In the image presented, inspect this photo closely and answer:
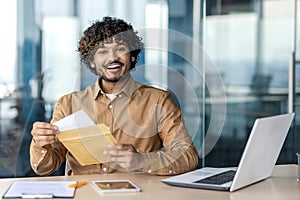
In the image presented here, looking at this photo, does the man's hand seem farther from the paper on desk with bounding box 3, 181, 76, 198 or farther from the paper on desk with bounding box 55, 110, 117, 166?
the paper on desk with bounding box 3, 181, 76, 198

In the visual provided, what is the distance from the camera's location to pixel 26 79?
14.1ft

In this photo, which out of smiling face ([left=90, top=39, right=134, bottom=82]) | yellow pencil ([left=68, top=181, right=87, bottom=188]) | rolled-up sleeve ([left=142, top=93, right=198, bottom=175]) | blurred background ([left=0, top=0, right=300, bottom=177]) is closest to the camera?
yellow pencil ([left=68, top=181, right=87, bottom=188])

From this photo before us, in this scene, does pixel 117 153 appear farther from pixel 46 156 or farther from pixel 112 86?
pixel 112 86

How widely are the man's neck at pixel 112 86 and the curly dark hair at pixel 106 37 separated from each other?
9 centimetres

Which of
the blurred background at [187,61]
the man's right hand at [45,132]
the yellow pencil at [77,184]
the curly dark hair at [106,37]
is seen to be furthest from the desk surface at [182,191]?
the blurred background at [187,61]

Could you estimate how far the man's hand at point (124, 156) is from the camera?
234 centimetres

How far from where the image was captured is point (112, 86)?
2.73 m

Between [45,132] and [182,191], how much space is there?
59cm

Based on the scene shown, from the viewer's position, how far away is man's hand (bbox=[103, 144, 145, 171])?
2.34m

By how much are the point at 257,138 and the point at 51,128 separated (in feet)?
2.52

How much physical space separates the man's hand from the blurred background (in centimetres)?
155

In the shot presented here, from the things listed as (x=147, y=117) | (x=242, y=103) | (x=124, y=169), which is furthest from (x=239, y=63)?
(x=124, y=169)

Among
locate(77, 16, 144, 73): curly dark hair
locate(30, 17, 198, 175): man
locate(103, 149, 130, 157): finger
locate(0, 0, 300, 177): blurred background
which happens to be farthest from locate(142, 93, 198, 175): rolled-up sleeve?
locate(0, 0, 300, 177): blurred background

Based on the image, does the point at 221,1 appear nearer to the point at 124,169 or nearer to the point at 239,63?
the point at 239,63
